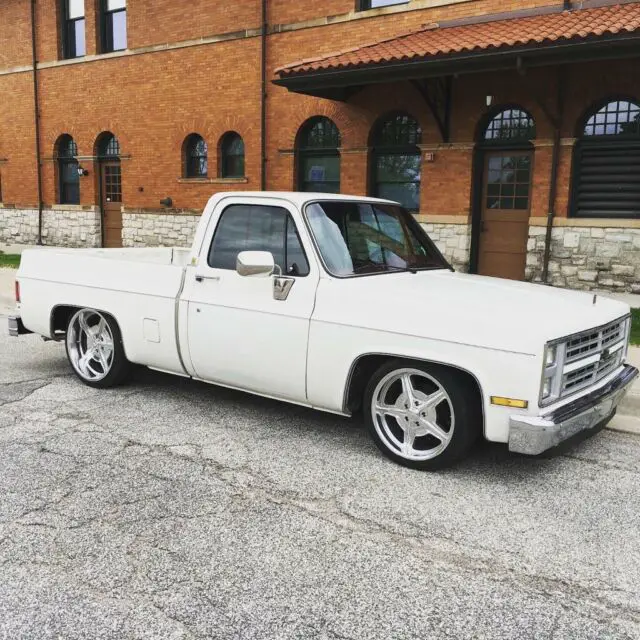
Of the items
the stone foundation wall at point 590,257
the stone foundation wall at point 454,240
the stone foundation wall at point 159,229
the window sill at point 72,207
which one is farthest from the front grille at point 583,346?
the window sill at point 72,207

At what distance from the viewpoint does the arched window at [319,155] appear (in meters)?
15.5

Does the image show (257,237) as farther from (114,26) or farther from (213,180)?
(114,26)

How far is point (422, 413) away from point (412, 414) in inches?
2.7

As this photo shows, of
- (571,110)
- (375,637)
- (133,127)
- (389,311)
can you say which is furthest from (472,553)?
(133,127)

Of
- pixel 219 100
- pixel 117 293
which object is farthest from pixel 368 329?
pixel 219 100

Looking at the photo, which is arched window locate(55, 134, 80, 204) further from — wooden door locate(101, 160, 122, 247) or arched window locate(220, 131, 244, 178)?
arched window locate(220, 131, 244, 178)

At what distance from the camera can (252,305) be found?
4.82 m

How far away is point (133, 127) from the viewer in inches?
733

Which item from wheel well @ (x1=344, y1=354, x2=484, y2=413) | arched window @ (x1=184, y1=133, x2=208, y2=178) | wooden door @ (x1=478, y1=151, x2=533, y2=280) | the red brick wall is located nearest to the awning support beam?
the red brick wall

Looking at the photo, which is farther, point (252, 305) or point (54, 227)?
point (54, 227)

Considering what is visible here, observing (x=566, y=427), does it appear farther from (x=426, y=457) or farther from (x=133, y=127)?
(x=133, y=127)

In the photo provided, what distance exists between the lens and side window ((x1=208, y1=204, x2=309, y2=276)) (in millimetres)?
4777

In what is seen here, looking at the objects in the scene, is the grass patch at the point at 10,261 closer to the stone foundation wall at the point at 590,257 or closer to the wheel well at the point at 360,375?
the stone foundation wall at the point at 590,257

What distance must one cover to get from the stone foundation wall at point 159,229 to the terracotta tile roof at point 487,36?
6049 mm
